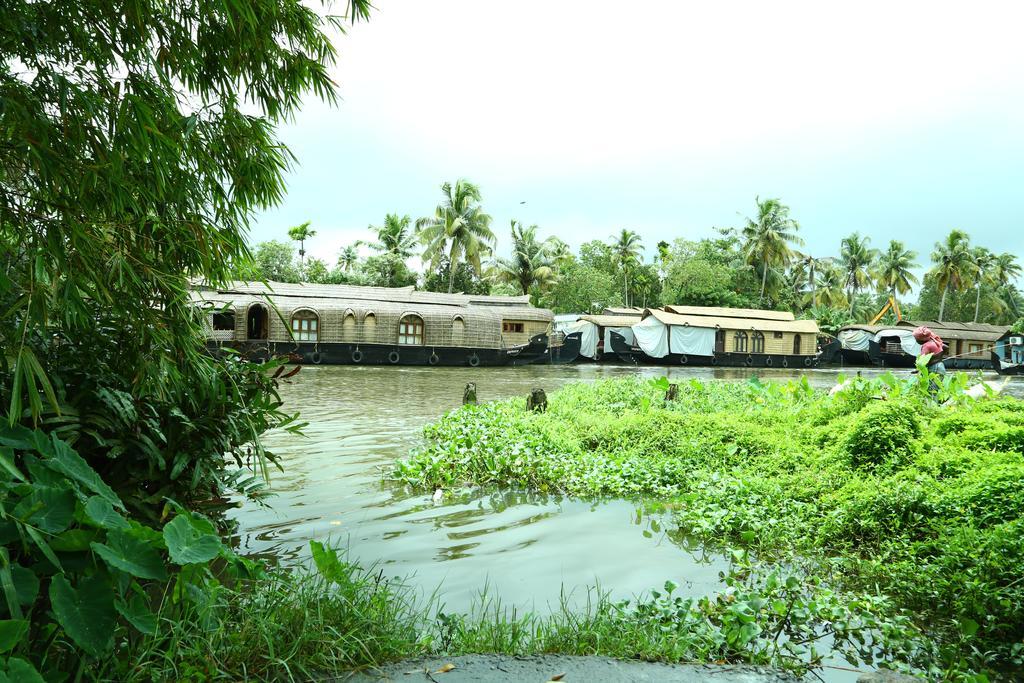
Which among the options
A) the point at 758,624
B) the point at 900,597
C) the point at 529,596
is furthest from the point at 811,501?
the point at 529,596

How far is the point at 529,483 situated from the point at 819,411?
4.00 metres

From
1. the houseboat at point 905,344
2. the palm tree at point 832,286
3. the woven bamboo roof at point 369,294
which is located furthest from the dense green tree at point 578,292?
the palm tree at point 832,286

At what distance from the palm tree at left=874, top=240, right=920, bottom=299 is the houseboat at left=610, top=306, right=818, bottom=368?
23662 mm

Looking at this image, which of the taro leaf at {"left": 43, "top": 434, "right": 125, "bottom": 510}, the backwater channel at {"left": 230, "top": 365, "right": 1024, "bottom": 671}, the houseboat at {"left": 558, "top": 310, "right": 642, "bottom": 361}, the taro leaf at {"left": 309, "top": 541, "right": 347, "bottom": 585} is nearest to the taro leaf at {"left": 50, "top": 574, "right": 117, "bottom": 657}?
the taro leaf at {"left": 43, "top": 434, "right": 125, "bottom": 510}

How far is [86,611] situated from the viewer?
2.07 meters

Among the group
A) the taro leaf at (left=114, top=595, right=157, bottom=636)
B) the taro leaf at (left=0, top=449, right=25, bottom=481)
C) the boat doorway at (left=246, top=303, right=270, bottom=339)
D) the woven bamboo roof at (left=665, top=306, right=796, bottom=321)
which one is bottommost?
the taro leaf at (left=114, top=595, right=157, bottom=636)

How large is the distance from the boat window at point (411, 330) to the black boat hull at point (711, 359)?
10.9 meters

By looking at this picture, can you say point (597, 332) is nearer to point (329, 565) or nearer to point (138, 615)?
point (329, 565)

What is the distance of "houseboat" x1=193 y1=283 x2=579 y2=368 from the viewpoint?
87.8ft

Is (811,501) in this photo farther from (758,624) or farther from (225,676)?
(225,676)

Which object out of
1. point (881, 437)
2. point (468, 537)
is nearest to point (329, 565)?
point (468, 537)

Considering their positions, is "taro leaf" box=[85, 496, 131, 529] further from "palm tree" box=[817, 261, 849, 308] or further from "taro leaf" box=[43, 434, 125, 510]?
"palm tree" box=[817, 261, 849, 308]

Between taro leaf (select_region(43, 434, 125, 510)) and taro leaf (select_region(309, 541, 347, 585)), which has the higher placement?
taro leaf (select_region(43, 434, 125, 510))

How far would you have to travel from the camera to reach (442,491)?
6.09 meters
